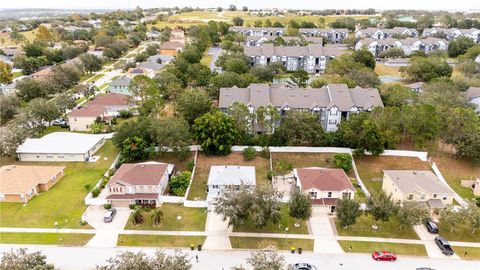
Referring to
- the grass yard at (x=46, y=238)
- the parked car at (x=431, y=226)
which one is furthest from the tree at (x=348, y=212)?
the grass yard at (x=46, y=238)

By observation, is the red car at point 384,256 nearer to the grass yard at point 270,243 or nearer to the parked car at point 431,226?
the grass yard at point 270,243

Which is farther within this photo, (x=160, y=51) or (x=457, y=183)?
(x=160, y=51)

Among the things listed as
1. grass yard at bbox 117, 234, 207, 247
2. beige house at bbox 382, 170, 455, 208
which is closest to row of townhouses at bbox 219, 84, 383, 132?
beige house at bbox 382, 170, 455, 208

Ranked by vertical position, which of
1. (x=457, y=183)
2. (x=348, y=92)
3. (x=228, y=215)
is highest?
(x=348, y=92)

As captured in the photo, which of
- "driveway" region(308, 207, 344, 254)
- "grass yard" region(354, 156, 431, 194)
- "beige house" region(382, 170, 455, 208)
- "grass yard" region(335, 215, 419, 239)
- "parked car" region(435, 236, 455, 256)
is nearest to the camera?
"parked car" region(435, 236, 455, 256)

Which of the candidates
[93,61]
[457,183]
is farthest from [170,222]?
[93,61]

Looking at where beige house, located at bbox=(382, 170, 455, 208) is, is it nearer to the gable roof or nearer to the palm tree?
the gable roof

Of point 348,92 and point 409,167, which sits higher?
point 348,92

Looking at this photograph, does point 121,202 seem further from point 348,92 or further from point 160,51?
point 160,51
